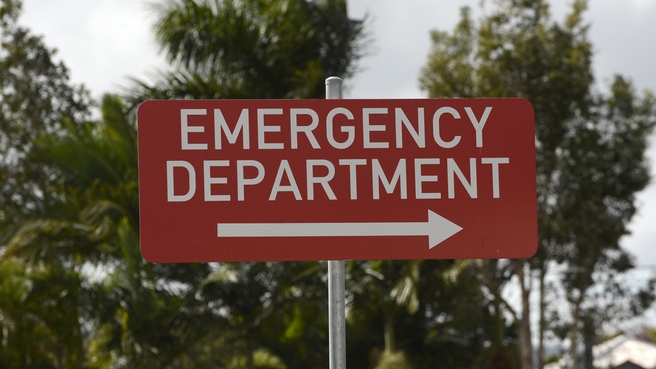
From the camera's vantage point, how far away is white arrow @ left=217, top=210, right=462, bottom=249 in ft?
7.46

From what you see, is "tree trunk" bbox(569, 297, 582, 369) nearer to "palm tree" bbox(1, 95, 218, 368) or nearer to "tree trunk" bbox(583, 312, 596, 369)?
"tree trunk" bbox(583, 312, 596, 369)

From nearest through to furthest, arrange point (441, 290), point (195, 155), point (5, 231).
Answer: point (195, 155) < point (5, 231) < point (441, 290)

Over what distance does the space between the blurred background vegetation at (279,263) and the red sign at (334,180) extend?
5744mm

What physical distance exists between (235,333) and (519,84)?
5446mm

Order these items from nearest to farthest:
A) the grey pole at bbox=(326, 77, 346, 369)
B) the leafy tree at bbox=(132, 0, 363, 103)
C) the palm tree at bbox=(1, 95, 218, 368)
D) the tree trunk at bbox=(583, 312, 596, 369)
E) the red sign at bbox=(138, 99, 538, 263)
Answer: the grey pole at bbox=(326, 77, 346, 369) < the red sign at bbox=(138, 99, 538, 263) < the palm tree at bbox=(1, 95, 218, 368) < the leafy tree at bbox=(132, 0, 363, 103) < the tree trunk at bbox=(583, 312, 596, 369)

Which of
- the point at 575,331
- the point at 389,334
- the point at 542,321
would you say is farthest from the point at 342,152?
the point at 542,321

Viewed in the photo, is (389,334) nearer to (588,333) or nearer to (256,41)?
(588,333)

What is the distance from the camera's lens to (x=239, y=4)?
33.1 feet

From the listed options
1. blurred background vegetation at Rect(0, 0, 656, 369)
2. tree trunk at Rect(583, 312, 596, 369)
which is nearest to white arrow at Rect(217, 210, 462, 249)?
blurred background vegetation at Rect(0, 0, 656, 369)

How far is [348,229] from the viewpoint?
229 centimetres

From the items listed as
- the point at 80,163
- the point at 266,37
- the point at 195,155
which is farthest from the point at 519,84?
the point at 195,155

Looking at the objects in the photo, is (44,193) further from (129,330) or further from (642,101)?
(642,101)

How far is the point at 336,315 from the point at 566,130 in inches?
424

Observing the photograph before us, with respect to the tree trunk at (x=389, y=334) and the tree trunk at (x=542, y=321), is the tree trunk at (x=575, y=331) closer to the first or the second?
the tree trunk at (x=542, y=321)
